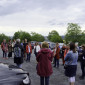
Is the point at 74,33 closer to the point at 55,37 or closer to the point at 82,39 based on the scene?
the point at 82,39

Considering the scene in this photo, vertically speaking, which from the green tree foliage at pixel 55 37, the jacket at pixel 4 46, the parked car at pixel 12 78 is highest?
the green tree foliage at pixel 55 37

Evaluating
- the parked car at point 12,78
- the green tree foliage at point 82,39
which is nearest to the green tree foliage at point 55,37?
the green tree foliage at point 82,39

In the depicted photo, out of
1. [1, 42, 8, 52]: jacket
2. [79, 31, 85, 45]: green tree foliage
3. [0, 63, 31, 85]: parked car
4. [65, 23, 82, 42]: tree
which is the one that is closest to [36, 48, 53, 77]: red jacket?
[0, 63, 31, 85]: parked car

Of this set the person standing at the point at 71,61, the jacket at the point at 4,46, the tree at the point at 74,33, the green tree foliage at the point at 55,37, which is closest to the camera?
the person standing at the point at 71,61

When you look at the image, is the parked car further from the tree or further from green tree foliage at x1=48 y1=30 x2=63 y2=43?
green tree foliage at x1=48 y1=30 x2=63 y2=43

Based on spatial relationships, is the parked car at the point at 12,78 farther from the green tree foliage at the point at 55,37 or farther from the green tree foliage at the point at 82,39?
the green tree foliage at the point at 55,37

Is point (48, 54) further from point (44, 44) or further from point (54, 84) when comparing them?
point (54, 84)

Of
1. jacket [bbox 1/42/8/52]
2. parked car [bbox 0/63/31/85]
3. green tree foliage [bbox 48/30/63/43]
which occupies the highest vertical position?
green tree foliage [bbox 48/30/63/43]

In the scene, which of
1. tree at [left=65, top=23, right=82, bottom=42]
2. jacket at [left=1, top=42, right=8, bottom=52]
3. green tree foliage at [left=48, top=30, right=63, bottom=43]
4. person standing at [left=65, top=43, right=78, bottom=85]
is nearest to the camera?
person standing at [left=65, top=43, right=78, bottom=85]

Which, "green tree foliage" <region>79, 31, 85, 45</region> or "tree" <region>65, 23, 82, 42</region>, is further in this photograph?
"tree" <region>65, 23, 82, 42</region>

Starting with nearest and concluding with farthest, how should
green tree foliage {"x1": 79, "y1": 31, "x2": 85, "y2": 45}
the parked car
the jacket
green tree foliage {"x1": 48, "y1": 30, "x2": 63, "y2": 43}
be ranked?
1. the parked car
2. the jacket
3. green tree foliage {"x1": 79, "y1": 31, "x2": 85, "y2": 45}
4. green tree foliage {"x1": 48, "y1": 30, "x2": 63, "y2": 43}

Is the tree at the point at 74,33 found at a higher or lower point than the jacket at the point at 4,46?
higher

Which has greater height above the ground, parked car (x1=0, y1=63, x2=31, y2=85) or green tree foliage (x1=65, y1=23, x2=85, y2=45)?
green tree foliage (x1=65, y1=23, x2=85, y2=45)

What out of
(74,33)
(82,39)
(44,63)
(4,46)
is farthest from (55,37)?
(44,63)
